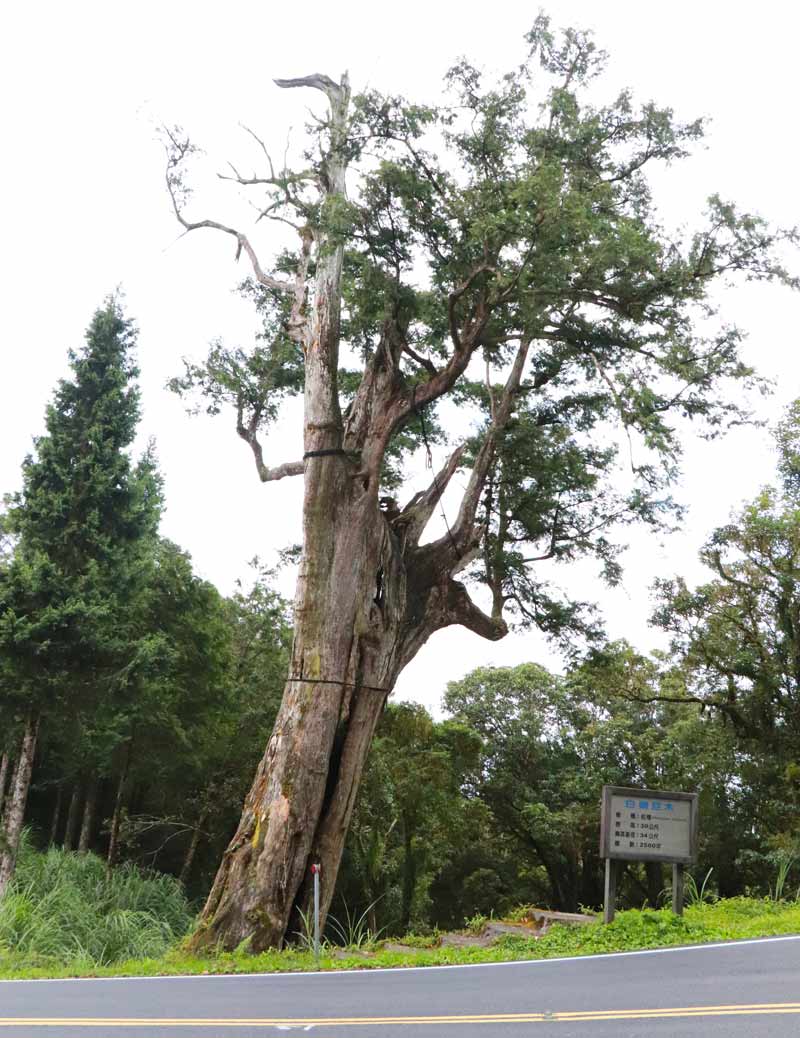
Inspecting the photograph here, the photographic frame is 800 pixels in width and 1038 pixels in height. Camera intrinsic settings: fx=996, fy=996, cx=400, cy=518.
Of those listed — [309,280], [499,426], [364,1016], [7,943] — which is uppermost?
[309,280]

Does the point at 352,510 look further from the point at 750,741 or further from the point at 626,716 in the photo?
the point at 626,716

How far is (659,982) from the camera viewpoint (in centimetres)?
750

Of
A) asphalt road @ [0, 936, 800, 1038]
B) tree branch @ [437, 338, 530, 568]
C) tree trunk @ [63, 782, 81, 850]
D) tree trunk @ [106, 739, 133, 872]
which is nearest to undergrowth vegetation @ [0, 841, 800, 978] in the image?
asphalt road @ [0, 936, 800, 1038]

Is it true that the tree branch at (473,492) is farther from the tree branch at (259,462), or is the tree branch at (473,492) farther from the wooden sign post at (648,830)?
the wooden sign post at (648,830)

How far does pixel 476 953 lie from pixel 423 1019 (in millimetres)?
4308

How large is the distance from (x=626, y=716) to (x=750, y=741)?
22.3 feet

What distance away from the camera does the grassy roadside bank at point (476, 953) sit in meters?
10.3

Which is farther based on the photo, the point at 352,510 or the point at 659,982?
the point at 352,510

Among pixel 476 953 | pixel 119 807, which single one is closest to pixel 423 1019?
pixel 476 953

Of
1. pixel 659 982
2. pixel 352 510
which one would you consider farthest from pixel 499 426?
pixel 659 982

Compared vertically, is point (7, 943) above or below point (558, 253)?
below

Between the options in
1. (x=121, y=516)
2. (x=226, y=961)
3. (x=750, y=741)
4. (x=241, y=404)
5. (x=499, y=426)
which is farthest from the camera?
(x=750, y=741)

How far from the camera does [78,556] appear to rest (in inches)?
709

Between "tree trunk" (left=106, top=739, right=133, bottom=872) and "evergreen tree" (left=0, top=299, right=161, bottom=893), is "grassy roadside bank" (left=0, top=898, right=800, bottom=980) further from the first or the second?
"tree trunk" (left=106, top=739, right=133, bottom=872)
